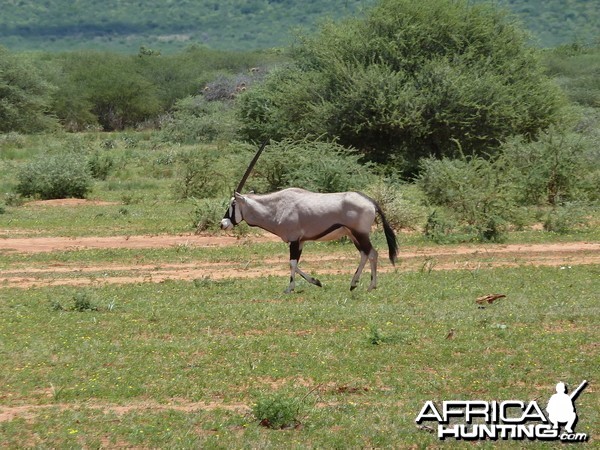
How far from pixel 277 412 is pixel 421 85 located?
23671 mm

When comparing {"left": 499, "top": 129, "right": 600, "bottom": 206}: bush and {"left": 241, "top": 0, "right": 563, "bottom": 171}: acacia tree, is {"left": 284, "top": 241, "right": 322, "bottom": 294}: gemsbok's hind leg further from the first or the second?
{"left": 241, "top": 0, "right": 563, "bottom": 171}: acacia tree

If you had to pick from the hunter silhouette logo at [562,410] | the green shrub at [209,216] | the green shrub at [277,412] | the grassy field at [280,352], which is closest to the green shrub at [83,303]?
the grassy field at [280,352]

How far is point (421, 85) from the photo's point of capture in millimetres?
31078

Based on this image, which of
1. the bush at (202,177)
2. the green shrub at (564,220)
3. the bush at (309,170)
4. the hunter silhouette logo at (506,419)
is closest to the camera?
the hunter silhouette logo at (506,419)

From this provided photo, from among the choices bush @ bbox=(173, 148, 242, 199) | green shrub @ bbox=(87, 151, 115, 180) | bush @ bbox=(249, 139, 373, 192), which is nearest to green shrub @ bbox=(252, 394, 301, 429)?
bush @ bbox=(249, 139, 373, 192)

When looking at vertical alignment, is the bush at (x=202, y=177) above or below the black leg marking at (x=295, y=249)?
below

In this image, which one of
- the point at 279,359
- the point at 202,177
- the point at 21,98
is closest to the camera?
the point at 279,359

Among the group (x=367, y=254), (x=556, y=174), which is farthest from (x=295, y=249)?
(x=556, y=174)

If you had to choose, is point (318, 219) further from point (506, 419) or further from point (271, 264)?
point (506, 419)

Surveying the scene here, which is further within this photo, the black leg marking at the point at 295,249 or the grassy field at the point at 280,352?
the black leg marking at the point at 295,249

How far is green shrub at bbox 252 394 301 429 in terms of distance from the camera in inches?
331

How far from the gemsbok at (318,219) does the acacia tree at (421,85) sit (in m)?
15.7

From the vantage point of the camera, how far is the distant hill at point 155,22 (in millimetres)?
144000

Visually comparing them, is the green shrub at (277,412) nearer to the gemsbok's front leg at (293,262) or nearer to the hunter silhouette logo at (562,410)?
the hunter silhouette logo at (562,410)
